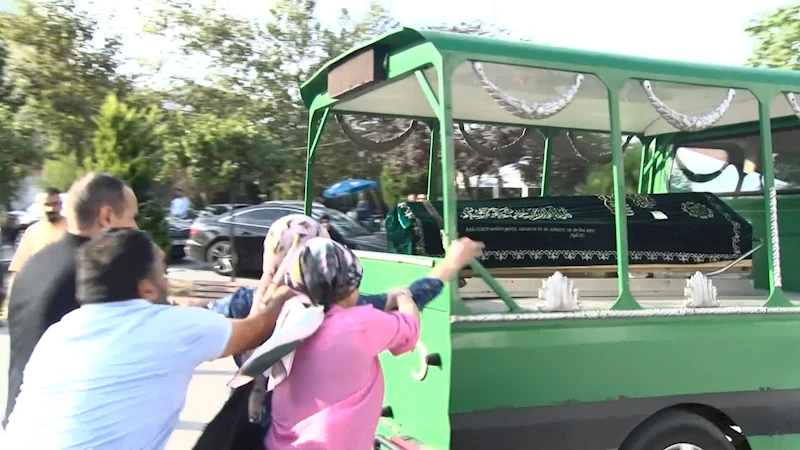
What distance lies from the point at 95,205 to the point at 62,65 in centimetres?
1755

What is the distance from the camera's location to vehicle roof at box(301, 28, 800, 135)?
3102 millimetres

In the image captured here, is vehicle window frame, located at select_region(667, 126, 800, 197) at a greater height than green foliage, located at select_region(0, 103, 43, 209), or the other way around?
green foliage, located at select_region(0, 103, 43, 209)

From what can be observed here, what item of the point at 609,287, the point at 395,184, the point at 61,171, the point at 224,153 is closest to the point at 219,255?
the point at 224,153

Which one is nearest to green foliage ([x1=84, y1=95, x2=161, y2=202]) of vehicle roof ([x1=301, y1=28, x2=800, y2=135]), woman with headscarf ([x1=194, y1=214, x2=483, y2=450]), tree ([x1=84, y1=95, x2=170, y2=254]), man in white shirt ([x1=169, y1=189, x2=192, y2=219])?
tree ([x1=84, y1=95, x2=170, y2=254])

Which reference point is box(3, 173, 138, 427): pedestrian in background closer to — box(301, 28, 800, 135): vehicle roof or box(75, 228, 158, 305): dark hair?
box(75, 228, 158, 305): dark hair

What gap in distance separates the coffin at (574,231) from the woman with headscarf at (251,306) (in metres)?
1.53

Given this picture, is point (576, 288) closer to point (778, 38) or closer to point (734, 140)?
point (734, 140)

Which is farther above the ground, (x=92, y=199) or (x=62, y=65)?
(x=62, y=65)

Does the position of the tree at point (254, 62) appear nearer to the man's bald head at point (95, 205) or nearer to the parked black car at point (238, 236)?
the parked black car at point (238, 236)

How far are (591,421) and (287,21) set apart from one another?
17.0 meters

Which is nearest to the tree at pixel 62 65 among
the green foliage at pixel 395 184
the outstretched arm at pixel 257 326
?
the green foliage at pixel 395 184

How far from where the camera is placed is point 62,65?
18.2 metres

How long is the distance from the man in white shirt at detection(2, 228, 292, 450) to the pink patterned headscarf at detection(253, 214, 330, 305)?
40cm

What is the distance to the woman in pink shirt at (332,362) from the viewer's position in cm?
218
